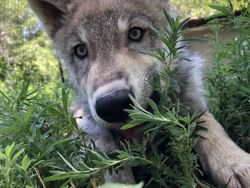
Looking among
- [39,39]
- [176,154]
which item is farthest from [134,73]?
[39,39]

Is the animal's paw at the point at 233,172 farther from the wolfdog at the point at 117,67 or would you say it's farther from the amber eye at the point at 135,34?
the amber eye at the point at 135,34

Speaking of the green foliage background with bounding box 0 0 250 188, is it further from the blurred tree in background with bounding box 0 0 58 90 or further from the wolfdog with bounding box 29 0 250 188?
the blurred tree in background with bounding box 0 0 58 90

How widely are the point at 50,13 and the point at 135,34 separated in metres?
0.87

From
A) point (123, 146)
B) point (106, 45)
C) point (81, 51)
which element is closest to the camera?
point (123, 146)

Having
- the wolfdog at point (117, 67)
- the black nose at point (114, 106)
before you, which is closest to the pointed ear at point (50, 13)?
the wolfdog at point (117, 67)

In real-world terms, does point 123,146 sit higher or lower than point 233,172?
higher

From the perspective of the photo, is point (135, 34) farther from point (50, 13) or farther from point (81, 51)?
point (50, 13)

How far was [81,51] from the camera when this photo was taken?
9.22ft

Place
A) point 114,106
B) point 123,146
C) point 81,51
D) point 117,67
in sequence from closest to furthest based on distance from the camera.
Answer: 1. point 123,146
2. point 114,106
3. point 117,67
4. point 81,51

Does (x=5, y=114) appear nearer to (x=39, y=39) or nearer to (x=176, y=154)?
(x=176, y=154)

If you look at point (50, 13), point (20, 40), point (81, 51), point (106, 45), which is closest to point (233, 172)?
point (106, 45)

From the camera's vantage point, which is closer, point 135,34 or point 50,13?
point 135,34

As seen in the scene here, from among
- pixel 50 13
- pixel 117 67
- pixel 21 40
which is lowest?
pixel 117 67

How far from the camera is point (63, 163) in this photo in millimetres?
1329
